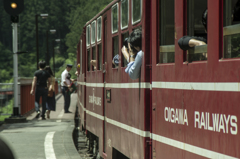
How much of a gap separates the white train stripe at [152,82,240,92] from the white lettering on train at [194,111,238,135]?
19cm

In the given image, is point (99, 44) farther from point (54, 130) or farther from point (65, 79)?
point (65, 79)

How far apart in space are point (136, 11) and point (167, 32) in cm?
103

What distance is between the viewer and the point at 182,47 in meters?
4.44

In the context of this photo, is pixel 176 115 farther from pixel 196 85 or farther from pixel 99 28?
pixel 99 28

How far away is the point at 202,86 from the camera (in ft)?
13.2

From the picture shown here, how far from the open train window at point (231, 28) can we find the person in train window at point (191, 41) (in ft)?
1.17

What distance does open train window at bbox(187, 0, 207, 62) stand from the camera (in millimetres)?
4145

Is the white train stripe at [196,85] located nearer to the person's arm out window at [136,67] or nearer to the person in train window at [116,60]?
the person's arm out window at [136,67]

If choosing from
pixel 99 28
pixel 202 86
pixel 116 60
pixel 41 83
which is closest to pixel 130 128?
pixel 116 60

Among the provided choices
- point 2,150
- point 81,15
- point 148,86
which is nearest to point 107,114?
point 148,86

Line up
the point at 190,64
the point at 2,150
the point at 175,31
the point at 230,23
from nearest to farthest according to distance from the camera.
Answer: the point at 2,150, the point at 230,23, the point at 190,64, the point at 175,31

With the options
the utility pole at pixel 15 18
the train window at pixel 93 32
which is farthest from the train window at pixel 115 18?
the utility pole at pixel 15 18

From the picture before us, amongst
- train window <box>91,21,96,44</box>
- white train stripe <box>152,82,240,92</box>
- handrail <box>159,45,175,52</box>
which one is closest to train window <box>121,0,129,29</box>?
handrail <box>159,45,175,52</box>

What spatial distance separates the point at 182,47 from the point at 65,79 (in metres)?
14.8
